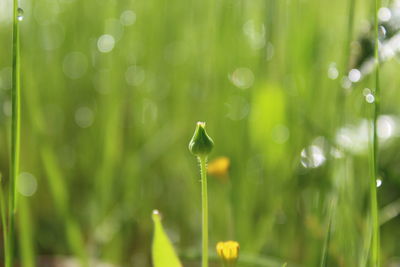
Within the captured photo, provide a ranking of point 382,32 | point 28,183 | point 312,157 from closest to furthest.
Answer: point 382,32 < point 312,157 < point 28,183

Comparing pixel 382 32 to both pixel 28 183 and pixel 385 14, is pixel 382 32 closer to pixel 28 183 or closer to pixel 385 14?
pixel 385 14

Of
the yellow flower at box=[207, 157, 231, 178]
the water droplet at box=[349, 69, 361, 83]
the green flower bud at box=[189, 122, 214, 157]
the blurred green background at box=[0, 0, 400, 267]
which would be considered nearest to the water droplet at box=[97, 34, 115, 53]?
the blurred green background at box=[0, 0, 400, 267]

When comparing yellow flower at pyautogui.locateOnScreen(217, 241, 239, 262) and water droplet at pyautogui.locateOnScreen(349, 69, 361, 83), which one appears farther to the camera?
water droplet at pyautogui.locateOnScreen(349, 69, 361, 83)

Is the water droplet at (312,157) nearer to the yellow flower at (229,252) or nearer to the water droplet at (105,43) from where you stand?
the yellow flower at (229,252)

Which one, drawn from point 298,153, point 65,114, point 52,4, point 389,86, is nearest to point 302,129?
point 298,153

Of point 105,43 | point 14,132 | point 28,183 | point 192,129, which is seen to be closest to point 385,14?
point 14,132

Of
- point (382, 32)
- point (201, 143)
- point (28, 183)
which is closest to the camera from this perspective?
point (201, 143)

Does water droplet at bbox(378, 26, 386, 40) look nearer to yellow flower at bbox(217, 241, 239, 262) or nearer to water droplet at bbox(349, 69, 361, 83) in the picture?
water droplet at bbox(349, 69, 361, 83)

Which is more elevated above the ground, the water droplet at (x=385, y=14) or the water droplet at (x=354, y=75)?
the water droplet at (x=385, y=14)

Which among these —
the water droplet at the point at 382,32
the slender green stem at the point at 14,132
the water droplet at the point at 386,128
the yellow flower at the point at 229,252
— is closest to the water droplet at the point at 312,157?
the water droplet at the point at 386,128
